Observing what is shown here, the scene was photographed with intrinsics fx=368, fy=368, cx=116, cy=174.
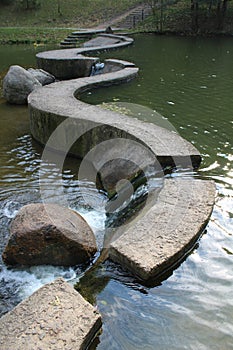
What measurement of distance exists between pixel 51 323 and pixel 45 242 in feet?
3.48

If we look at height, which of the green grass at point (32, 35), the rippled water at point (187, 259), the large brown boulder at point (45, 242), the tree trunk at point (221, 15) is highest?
the tree trunk at point (221, 15)

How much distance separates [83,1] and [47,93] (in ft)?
83.6

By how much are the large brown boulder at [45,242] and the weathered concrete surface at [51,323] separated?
0.70 meters

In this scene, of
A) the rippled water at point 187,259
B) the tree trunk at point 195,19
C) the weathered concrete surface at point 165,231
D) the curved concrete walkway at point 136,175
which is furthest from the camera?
the tree trunk at point 195,19

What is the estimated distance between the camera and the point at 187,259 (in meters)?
3.46

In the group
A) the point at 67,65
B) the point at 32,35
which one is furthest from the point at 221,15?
the point at 67,65

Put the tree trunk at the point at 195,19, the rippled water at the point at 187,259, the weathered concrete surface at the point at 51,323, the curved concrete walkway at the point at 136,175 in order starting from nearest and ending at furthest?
the weathered concrete surface at the point at 51,323 → the rippled water at the point at 187,259 → the curved concrete walkway at the point at 136,175 → the tree trunk at the point at 195,19

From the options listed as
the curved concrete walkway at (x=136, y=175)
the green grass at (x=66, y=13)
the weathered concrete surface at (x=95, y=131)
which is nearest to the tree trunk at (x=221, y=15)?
the green grass at (x=66, y=13)

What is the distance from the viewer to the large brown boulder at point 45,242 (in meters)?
3.59

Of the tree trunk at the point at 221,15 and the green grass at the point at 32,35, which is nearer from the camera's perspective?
the green grass at the point at 32,35

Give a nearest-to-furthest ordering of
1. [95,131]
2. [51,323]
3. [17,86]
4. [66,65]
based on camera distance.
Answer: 1. [51,323]
2. [95,131]
3. [17,86]
4. [66,65]

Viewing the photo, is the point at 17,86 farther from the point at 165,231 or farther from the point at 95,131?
the point at 165,231

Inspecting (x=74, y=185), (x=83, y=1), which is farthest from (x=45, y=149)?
(x=83, y=1)

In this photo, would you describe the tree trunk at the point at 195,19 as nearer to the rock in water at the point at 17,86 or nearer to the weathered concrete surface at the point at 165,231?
the rock in water at the point at 17,86
